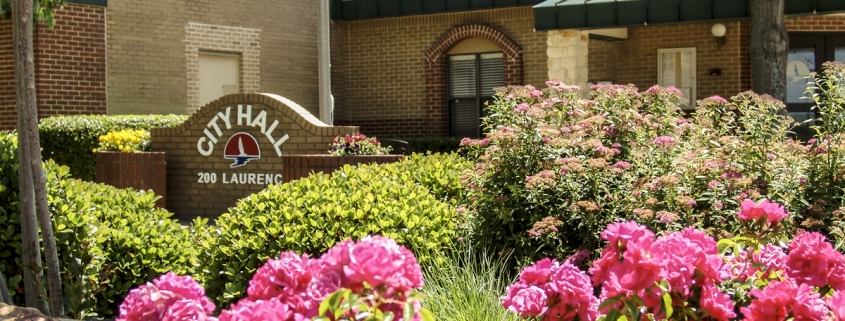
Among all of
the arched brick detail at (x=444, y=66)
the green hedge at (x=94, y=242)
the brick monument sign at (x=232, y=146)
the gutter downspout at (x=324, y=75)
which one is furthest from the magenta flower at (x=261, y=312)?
the arched brick detail at (x=444, y=66)

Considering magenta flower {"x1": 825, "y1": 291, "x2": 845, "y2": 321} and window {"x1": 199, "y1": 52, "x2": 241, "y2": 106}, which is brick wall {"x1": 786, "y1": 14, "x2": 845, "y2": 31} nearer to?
window {"x1": 199, "y1": 52, "x2": 241, "y2": 106}

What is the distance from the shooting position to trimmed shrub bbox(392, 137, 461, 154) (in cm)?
1900

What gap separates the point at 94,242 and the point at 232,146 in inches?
266

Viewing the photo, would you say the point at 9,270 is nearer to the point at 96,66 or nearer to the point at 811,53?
the point at 96,66

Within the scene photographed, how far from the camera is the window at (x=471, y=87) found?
20078 millimetres

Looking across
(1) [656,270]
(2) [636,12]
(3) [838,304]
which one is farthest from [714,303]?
(2) [636,12]

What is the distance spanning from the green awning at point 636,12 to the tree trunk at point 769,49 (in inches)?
33.9

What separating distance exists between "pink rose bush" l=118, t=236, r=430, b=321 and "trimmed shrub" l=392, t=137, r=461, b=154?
51.8 ft

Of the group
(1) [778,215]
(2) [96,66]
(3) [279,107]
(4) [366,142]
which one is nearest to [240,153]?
(3) [279,107]

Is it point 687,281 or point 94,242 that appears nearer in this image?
point 687,281

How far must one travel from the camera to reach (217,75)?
19.9m

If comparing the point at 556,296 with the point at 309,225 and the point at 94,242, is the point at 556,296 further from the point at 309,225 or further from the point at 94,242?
the point at 94,242

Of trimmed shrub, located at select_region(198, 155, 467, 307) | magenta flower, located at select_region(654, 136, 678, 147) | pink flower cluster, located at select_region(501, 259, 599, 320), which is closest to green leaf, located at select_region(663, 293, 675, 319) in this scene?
pink flower cluster, located at select_region(501, 259, 599, 320)

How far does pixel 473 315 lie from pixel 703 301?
2167mm
